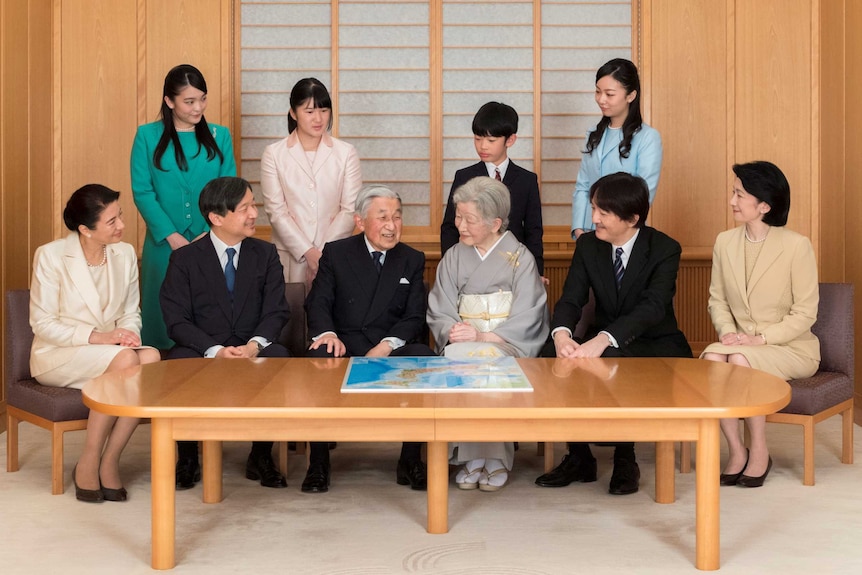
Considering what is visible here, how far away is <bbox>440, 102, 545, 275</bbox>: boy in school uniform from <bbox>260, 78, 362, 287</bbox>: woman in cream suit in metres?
0.43

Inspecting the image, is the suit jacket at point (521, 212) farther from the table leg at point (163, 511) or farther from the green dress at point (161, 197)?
the table leg at point (163, 511)

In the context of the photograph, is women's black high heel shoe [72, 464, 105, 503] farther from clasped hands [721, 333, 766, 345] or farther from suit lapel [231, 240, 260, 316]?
clasped hands [721, 333, 766, 345]

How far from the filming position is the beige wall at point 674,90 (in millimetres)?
4617

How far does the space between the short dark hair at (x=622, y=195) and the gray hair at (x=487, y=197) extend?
32 cm

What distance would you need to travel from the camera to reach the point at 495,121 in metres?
3.69

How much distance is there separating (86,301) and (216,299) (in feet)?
1.41

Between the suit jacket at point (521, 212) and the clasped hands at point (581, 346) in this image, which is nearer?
the clasped hands at point (581, 346)

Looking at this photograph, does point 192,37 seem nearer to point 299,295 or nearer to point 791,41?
point 299,295

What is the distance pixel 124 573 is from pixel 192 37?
3.03 m

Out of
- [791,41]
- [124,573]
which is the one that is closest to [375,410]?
[124,573]

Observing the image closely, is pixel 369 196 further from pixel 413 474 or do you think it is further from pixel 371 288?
pixel 413 474

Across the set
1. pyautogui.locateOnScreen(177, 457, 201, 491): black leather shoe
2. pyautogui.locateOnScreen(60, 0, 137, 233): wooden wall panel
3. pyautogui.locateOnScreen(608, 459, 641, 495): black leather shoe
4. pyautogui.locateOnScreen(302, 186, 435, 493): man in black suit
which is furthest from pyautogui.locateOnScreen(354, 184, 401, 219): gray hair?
pyautogui.locateOnScreen(60, 0, 137, 233): wooden wall panel

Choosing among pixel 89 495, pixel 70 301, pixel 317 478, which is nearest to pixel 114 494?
pixel 89 495

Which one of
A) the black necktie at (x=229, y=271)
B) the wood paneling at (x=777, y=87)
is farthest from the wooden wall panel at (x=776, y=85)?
the black necktie at (x=229, y=271)
